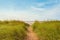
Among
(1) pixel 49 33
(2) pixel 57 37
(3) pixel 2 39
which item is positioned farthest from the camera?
(1) pixel 49 33

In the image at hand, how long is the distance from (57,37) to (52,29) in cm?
77

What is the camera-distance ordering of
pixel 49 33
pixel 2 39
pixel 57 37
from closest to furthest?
pixel 2 39
pixel 57 37
pixel 49 33

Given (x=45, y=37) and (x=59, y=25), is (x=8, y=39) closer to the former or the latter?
(x=45, y=37)

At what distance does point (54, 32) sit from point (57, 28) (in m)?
0.32

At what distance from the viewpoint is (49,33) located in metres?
10.3

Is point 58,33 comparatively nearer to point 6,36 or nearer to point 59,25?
point 59,25

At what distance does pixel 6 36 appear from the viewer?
28.3ft

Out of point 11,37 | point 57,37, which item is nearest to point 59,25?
point 57,37

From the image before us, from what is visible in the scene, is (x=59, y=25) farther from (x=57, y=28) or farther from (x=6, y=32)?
(x=6, y=32)

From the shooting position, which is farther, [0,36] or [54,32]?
[54,32]

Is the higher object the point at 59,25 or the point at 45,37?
the point at 59,25

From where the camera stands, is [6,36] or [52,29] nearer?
[6,36]

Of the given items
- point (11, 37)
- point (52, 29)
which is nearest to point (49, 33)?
point (52, 29)

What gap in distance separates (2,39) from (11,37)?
60cm
